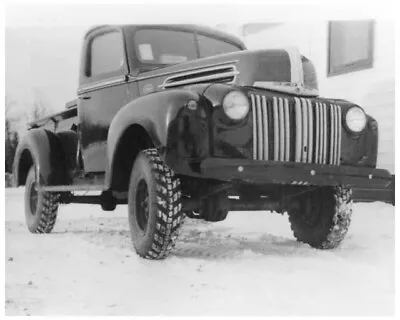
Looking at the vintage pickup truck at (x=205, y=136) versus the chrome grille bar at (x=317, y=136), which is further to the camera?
the chrome grille bar at (x=317, y=136)

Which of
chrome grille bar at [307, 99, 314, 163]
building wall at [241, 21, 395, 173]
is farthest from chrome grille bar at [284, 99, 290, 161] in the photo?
building wall at [241, 21, 395, 173]

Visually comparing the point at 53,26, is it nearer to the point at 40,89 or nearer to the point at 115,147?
the point at 40,89

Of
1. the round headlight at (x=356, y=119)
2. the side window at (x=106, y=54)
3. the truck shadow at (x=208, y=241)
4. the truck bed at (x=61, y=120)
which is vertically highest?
the side window at (x=106, y=54)

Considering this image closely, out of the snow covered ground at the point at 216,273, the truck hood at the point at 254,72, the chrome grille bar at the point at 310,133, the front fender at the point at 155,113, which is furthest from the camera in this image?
the truck hood at the point at 254,72

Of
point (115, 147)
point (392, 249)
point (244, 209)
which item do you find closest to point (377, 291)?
point (392, 249)

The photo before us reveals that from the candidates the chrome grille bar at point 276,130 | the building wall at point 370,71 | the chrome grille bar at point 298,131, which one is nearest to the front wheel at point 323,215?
the building wall at point 370,71

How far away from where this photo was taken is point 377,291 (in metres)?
3.50

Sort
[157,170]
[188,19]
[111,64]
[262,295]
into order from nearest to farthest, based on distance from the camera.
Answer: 1. [262,295]
2. [157,170]
3. [188,19]
4. [111,64]

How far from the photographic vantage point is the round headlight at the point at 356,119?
149 inches

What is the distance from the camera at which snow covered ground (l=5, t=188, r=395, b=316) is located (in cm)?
329

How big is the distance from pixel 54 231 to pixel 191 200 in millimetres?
1516

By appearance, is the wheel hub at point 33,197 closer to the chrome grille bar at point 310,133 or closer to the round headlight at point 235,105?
the round headlight at point 235,105

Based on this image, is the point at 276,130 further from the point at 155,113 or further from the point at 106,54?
the point at 106,54

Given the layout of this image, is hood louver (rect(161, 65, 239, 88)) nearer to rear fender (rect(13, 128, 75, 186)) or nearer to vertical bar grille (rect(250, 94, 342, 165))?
vertical bar grille (rect(250, 94, 342, 165))
